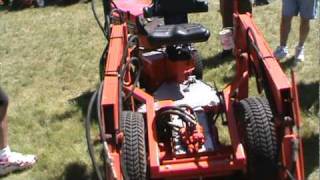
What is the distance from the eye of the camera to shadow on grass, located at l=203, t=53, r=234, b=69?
5742 mm

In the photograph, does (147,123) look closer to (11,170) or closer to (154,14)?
(154,14)

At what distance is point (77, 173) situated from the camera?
4055 millimetres

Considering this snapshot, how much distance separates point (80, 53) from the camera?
6574 millimetres

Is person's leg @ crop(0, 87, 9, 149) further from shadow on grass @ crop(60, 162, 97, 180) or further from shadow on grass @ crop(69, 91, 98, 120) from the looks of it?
shadow on grass @ crop(69, 91, 98, 120)

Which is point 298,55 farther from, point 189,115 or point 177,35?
point 189,115

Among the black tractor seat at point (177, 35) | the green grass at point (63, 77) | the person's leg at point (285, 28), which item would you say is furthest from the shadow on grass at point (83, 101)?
the person's leg at point (285, 28)

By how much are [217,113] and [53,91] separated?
7.57 feet

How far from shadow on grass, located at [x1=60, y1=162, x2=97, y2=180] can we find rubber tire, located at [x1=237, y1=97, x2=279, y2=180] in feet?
3.97

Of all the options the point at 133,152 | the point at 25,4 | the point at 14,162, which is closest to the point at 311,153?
the point at 133,152

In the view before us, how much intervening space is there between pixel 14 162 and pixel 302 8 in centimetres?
289

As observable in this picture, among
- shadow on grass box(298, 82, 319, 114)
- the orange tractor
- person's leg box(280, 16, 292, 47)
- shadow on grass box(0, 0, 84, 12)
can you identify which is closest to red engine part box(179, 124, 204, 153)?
the orange tractor

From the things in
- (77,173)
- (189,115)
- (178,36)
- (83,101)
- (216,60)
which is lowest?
(77,173)

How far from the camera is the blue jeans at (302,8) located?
204 inches

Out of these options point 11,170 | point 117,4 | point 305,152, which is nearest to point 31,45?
point 117,4
